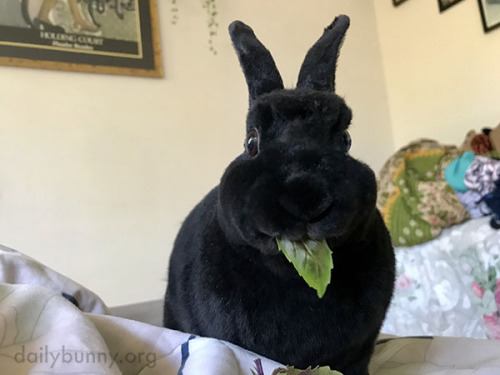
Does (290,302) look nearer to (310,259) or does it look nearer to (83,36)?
(310,259)

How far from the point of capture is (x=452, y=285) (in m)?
1.35

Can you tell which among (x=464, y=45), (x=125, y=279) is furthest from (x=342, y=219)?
(x=464, y=45)

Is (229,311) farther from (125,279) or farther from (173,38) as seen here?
(173,38)

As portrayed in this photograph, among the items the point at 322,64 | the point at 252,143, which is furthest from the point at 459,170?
the point at 252,143

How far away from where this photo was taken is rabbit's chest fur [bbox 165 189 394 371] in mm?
466

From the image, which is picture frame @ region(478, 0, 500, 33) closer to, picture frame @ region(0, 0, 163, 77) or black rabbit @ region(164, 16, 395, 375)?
picture frame @ region(0, 0, 163, 77)

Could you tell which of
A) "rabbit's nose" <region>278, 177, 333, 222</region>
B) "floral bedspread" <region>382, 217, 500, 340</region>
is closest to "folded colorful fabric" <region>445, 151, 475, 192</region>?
"floral bedspread" <region>382, 217, 500, 340</region>

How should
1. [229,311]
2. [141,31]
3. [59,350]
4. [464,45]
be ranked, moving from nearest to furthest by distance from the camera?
1. [59,350]
2. [229,311]
3. [141,31]
4. [464,45]

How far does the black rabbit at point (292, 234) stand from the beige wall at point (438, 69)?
4.64 feet

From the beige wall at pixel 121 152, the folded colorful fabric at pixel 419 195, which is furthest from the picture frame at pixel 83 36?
the folded colorful fabric at pixel 419 195

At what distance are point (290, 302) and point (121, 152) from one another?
1128 mm

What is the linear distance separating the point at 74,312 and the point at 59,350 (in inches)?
2.0

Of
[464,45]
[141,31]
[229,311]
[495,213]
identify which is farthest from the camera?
[464,45]

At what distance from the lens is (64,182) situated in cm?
137
